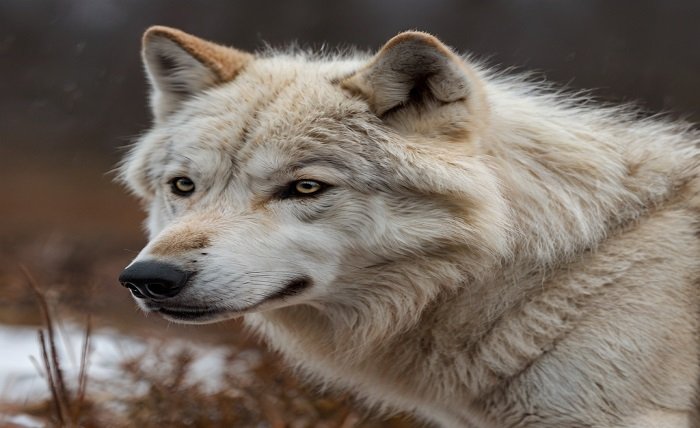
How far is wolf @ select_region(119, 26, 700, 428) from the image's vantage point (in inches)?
128

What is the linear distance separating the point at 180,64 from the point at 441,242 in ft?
4.96

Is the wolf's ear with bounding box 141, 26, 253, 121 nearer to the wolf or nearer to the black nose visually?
the wolf

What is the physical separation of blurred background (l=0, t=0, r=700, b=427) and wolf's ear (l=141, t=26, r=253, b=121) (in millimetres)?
2887

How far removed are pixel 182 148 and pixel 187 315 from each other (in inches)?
31.0

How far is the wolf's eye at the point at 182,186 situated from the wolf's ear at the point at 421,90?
2.55 feet

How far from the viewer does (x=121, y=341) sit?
6.55 metres

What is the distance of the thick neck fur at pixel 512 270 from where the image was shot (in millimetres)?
3438

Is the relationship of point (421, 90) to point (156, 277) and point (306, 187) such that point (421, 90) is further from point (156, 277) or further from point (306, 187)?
point (156, 277)

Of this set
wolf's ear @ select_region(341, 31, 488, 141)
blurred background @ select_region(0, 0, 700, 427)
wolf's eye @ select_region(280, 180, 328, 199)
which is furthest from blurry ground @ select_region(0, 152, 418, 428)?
wolf's ear @ select_region(341, 31, 488, 141)

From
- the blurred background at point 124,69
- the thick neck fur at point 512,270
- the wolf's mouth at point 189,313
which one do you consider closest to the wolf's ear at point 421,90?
the thick neck fur at point 512,270

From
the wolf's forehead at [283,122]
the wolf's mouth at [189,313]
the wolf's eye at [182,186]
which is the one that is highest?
the wolf's forehead at [283,122]

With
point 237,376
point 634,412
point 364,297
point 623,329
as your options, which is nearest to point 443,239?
point 364,297

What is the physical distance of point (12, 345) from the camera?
730 cm

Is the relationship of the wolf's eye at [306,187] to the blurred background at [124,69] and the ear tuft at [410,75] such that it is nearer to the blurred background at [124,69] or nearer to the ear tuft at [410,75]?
the ear tuft at [410,75]
